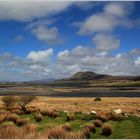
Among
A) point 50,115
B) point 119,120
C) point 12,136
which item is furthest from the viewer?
point 50,115

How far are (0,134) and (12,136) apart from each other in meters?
0.45

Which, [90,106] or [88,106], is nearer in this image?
[90,106]

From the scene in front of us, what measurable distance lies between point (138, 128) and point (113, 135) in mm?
2936

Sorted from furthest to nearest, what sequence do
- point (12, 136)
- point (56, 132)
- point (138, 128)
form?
point (138, 128)
point (56, 132)
point (12, 136)

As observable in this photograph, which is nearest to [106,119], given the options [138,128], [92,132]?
[138,128]

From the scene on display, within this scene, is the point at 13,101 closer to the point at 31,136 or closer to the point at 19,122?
the point at 19,122

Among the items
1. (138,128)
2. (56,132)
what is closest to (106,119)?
(138,128)

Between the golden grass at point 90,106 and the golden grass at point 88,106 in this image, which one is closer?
the golden grass at point 88,106

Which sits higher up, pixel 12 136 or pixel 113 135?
pixel 12 136

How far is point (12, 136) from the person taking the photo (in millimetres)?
9328

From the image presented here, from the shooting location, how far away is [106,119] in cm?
2183

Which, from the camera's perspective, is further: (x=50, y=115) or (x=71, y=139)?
(x=50, y=115)

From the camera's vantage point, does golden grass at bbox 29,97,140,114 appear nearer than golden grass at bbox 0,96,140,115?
No

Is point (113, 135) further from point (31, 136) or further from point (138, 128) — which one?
point (31, 136)
